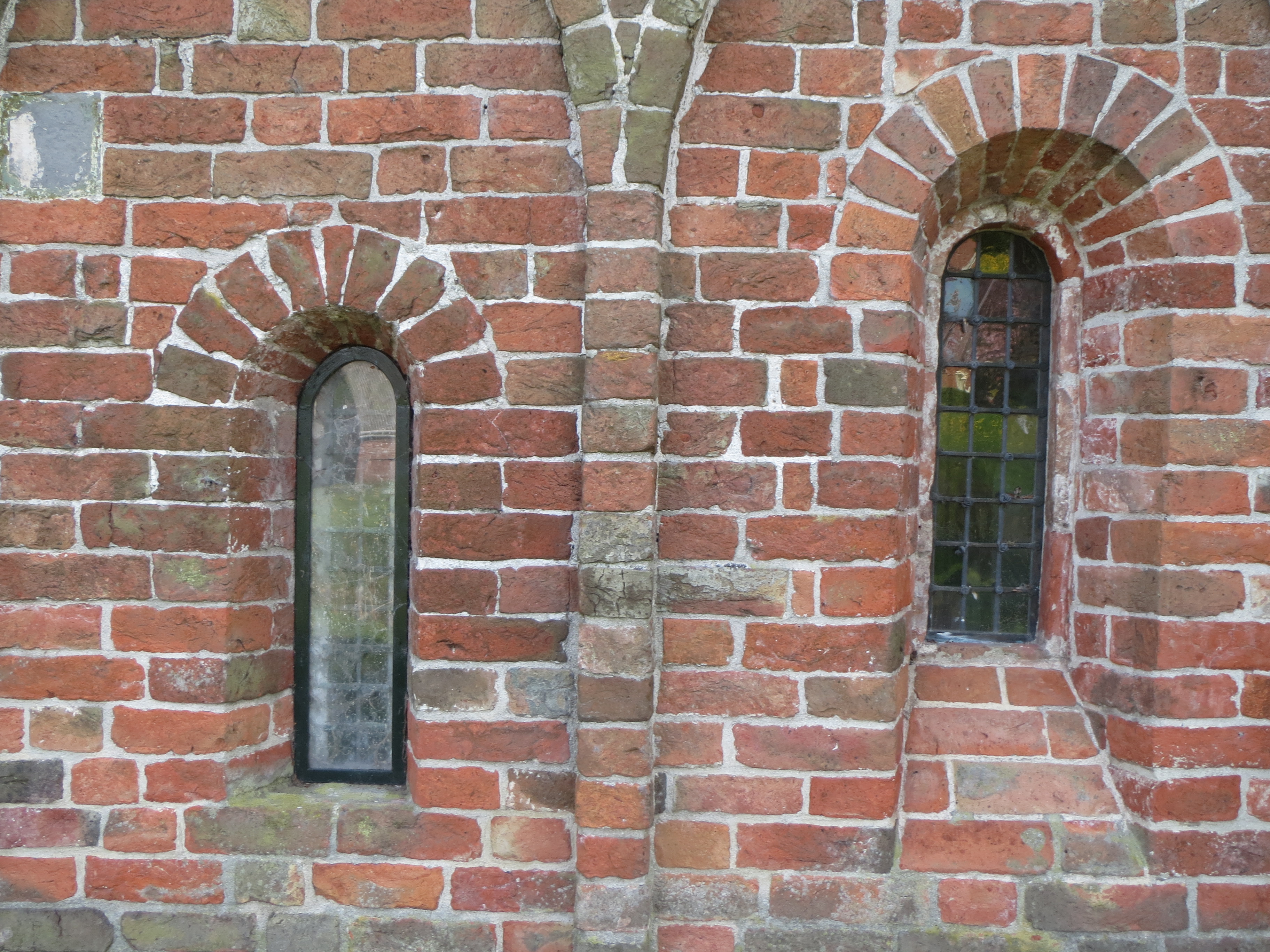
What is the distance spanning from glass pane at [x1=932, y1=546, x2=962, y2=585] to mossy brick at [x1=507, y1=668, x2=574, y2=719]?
112 cm

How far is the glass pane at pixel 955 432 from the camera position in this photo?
2525 millimetres

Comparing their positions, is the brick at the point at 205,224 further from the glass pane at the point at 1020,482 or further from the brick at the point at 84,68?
the glass pane at the point at 1020,482

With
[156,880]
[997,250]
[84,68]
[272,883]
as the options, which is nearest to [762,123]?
[997,250]

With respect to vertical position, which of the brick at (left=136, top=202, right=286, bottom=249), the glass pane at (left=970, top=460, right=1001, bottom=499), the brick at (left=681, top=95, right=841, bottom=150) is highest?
the brick at (left=681, top=95, right=841, bottom=150)

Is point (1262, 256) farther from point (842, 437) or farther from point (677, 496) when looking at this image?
point (677, 496)

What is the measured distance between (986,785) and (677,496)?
1140 mm

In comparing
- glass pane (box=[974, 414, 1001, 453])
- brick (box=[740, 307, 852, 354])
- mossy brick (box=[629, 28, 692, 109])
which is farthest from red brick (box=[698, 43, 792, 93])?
glass pane (box=[974, 414, 1001, 453])

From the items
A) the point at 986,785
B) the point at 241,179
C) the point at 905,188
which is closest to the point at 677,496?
the point at 905,188

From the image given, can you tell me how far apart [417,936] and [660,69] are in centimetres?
231

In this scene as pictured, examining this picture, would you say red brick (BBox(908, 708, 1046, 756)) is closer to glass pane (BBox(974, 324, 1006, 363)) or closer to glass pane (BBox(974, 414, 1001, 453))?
glass pane (BBox(974, 414, 1001, 453))

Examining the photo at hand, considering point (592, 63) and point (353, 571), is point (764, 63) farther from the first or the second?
point (353, 571)

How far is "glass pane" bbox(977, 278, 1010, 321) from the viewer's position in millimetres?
2523

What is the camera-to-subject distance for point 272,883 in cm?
232

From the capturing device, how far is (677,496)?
2.23 m
